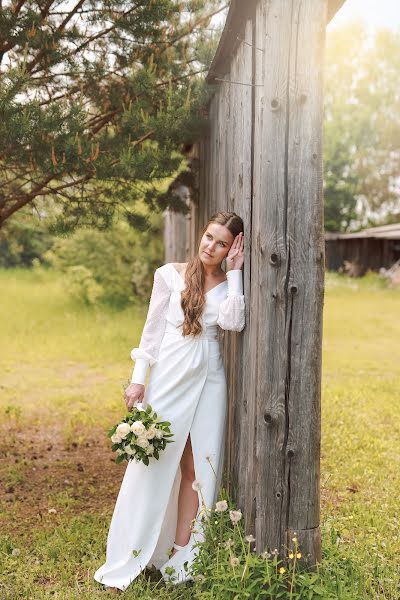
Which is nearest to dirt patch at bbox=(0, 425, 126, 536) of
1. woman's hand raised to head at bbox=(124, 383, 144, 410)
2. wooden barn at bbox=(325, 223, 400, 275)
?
woman's hand raised to head at bbox=(124, 383, 144, 410)

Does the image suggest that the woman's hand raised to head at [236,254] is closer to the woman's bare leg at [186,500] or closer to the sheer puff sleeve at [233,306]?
the sheer puff sleeve at [233,306]

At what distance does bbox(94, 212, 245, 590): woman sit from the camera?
3.62 metres

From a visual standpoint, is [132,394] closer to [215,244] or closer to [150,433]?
[150,433]

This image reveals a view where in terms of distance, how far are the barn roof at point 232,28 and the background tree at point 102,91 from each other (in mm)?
323

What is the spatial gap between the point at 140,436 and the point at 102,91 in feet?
8.58

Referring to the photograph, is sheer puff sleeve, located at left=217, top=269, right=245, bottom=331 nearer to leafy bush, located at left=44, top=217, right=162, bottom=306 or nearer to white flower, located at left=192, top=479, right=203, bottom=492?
white flower, located at left=192, top=479, right=203, bottom=492

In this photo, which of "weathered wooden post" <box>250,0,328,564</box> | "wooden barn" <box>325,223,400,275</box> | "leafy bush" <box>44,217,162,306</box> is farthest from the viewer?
"wooden barn" <box>325,223,400,275</box>

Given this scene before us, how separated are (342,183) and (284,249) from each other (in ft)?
109

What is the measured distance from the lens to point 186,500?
3.80m

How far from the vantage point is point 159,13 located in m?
4.49

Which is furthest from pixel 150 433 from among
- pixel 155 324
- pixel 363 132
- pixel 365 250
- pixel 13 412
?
pixel 363 132

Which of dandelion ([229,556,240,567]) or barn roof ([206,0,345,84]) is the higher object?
barn roof ([206,0,345,84])

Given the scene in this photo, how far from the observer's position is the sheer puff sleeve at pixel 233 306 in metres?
3.47

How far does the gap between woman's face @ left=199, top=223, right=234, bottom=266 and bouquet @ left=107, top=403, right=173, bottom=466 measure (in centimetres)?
85
